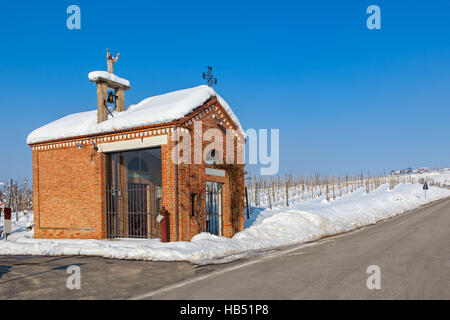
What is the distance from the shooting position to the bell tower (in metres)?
15.5

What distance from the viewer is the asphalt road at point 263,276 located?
5762mm

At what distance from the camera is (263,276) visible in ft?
22.9

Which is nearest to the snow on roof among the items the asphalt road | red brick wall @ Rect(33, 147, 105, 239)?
red brick wall @ Rect(33, 147, 105, 239)

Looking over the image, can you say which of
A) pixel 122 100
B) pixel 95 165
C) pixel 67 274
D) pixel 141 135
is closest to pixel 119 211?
pixel 95 165

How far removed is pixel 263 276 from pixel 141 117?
8.32 meters

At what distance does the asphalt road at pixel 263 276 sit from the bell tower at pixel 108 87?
7.20 metres

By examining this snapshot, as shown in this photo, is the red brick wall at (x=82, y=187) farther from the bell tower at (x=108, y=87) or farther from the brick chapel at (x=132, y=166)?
the bell tower at (x=108, y=87)

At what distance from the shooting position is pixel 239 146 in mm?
16562

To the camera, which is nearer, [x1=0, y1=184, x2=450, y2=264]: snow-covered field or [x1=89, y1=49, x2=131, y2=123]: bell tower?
[x1=0, y1=184, x2=450, y2=264]: snow-covered field

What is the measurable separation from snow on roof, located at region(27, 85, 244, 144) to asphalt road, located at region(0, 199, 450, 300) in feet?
17.3

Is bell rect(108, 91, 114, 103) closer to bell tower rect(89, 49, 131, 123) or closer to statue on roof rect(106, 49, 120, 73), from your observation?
bell tower rect(89, 49, 131, 123)

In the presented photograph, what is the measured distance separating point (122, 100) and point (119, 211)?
5.42 m

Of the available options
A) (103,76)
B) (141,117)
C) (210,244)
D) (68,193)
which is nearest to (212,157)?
(141,117)

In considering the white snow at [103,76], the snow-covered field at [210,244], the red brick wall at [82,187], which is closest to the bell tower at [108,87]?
the white snow at [103,76]
